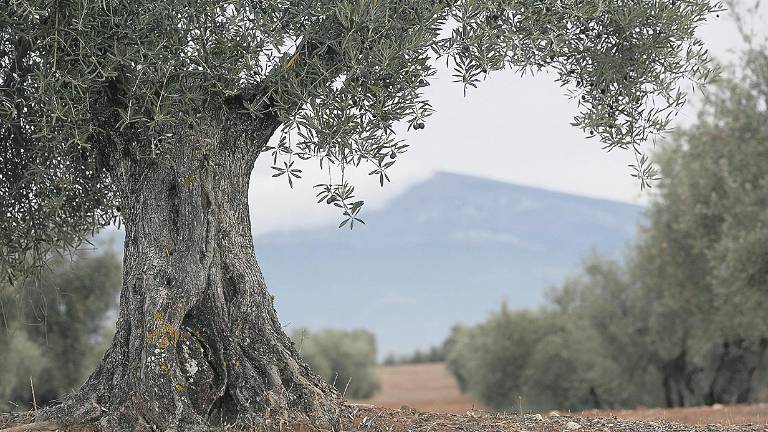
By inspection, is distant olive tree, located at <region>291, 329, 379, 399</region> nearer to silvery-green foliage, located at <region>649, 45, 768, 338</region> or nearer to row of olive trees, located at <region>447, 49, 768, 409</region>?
row of olive trees, located at <region>447, 49, 768, 409</region>

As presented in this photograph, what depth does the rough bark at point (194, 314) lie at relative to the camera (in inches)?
344

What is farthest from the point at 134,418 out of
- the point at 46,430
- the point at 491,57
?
the point at 491,57

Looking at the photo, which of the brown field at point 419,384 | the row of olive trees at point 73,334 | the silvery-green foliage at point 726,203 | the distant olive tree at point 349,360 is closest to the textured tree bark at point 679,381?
the silvery-green foliage at point 726,203

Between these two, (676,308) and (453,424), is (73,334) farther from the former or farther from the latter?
(453,424)

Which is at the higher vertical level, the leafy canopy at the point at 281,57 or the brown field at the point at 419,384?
the leafy canopy at the point at 281,57

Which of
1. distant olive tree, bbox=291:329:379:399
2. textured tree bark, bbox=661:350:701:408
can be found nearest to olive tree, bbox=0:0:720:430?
textured tree bark, bbox=661:350:701:408

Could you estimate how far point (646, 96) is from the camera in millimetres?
9633

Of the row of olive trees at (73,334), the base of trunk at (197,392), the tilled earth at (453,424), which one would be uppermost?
the row of olive trees at (73,334)

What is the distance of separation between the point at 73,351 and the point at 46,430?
22.2m

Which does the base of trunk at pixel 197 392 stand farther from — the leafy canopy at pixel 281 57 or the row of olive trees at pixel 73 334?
the row of olive trees at pixel 73 334

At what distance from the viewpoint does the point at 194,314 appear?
360 inches

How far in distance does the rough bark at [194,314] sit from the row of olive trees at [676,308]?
9.03 m

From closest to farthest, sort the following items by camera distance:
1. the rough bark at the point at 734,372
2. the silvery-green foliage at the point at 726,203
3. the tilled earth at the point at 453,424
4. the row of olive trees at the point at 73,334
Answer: the tilled earth at the point at 453,424, the silvery-green foliage at the point at 726,203, the row of olive trees at the point at 73,334, the rough bark at the point at 734,372

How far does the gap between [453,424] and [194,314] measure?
3.11 metres
